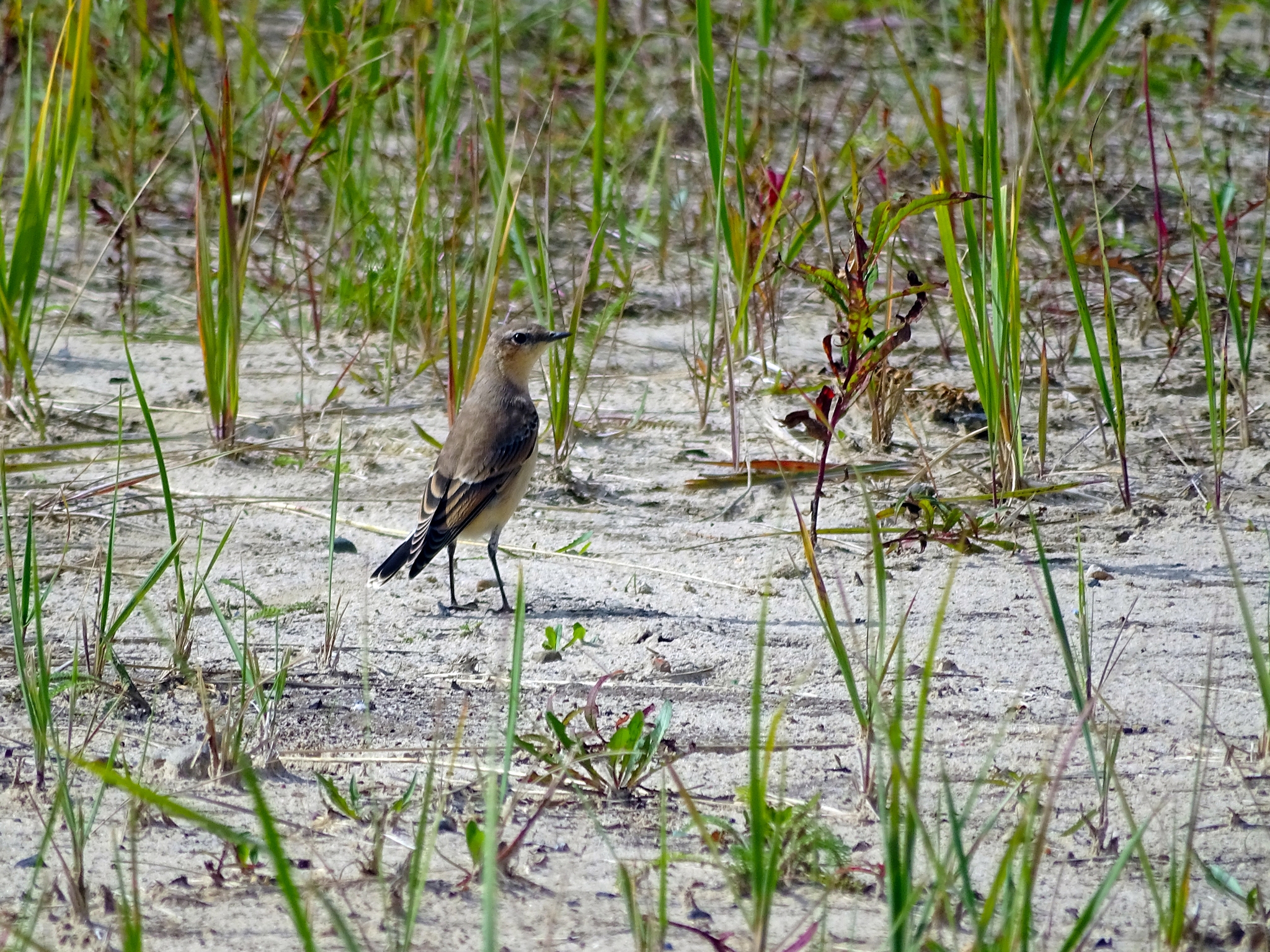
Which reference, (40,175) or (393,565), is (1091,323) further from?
(40,175)

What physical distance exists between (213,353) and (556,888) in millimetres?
3260

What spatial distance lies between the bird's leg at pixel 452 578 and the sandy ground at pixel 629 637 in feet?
0.31

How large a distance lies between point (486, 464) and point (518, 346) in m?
0.91

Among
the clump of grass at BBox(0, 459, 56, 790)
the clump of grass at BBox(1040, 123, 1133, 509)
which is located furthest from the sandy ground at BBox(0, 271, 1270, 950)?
the clump of grass at BBox(1040, 123, 1133, 509)

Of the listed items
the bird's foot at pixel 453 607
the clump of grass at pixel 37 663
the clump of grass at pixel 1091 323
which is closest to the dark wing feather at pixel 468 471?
the bird's foot at pixel 453 607

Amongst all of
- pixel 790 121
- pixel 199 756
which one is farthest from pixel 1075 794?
pixel 790 121

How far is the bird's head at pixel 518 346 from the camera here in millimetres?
6195

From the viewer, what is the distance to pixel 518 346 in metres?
6.23

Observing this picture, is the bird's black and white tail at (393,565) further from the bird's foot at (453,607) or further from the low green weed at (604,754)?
the low green weed at (604,754)

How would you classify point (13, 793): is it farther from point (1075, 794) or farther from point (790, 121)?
point (790, 121)

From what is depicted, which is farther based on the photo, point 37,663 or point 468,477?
point 468,477

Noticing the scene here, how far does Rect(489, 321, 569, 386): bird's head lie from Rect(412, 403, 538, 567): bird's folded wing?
49cm

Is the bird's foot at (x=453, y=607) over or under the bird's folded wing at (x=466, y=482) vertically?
under

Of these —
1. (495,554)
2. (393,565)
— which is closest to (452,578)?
(393,565)
